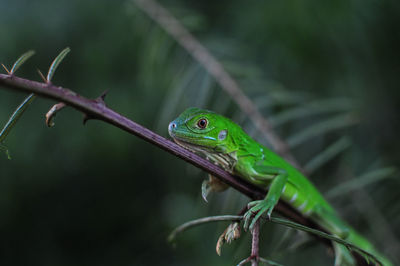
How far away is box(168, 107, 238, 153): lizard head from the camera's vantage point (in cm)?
219

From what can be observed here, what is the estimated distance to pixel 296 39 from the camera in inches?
129

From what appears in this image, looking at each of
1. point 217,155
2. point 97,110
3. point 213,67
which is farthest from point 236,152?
point 97,110

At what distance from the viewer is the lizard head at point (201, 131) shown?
219 cm

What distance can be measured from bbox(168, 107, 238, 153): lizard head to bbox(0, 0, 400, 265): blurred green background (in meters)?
0.34

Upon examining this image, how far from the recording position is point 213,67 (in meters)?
2.87

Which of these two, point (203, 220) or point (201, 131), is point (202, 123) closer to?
point (201, 131)

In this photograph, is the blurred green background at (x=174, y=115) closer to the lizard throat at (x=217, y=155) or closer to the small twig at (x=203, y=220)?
the lizard throat at (x=217, y=155)

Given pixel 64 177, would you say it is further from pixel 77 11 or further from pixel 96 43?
pixel 77 11

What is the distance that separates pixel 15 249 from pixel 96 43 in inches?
95.4

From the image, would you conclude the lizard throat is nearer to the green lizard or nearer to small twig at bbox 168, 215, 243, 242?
the green lizard

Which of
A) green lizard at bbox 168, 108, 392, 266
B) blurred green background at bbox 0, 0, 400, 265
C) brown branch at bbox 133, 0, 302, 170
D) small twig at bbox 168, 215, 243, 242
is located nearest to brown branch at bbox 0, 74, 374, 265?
small twig at bbox 168, 215, 243, 242

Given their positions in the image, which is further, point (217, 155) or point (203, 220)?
point (217, 155)

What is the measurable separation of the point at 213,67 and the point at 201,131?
2.61 feet

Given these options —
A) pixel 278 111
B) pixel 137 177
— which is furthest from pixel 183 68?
pixel 137 177
